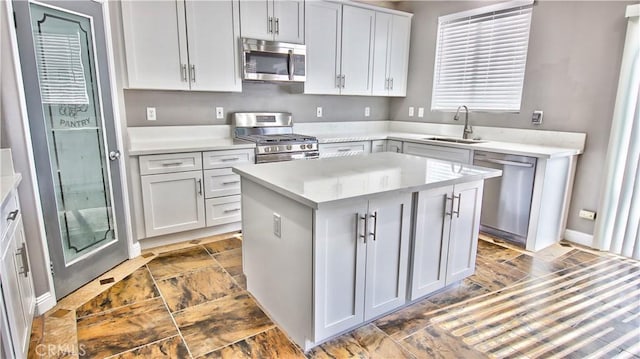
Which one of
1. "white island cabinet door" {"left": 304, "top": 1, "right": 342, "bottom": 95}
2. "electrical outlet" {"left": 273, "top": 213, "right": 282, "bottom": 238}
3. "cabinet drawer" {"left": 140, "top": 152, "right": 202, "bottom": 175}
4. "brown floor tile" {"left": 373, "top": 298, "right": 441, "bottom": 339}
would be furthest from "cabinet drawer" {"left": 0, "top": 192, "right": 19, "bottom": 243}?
"white island cabinet door" {"left": 304, "top": 1, "right": 342, "bottom": 95}

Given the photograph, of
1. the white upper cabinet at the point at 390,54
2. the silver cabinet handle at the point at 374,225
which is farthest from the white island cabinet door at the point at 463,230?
the white upper cabinet at the point at 390,54

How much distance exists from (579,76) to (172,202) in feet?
12.5

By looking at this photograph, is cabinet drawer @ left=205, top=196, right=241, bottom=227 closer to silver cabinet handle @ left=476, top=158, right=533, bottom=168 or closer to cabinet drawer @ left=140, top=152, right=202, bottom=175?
cabinet drawer @ left=140, top=152, right=202, bottom=175

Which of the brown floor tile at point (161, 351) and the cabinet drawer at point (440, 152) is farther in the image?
the cabinet drawer at point (440, 152)

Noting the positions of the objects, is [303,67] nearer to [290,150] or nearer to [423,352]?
[290,150]

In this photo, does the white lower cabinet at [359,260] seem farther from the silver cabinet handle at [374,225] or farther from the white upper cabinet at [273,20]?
the white upper cabinet at [273,20]

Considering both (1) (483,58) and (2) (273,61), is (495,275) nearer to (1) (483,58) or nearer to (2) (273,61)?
(1) (483,58)

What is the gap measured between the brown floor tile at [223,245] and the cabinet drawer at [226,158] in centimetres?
70

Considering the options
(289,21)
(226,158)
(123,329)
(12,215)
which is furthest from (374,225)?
(289,21)

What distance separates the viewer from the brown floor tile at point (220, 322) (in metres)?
1.98

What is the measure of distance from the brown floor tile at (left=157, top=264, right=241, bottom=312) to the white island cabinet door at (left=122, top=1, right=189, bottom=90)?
68.4 inches

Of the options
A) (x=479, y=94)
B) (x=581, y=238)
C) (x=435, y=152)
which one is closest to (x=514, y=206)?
(x=581, y=238)

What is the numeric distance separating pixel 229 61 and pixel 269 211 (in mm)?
2148

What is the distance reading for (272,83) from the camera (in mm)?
4168
